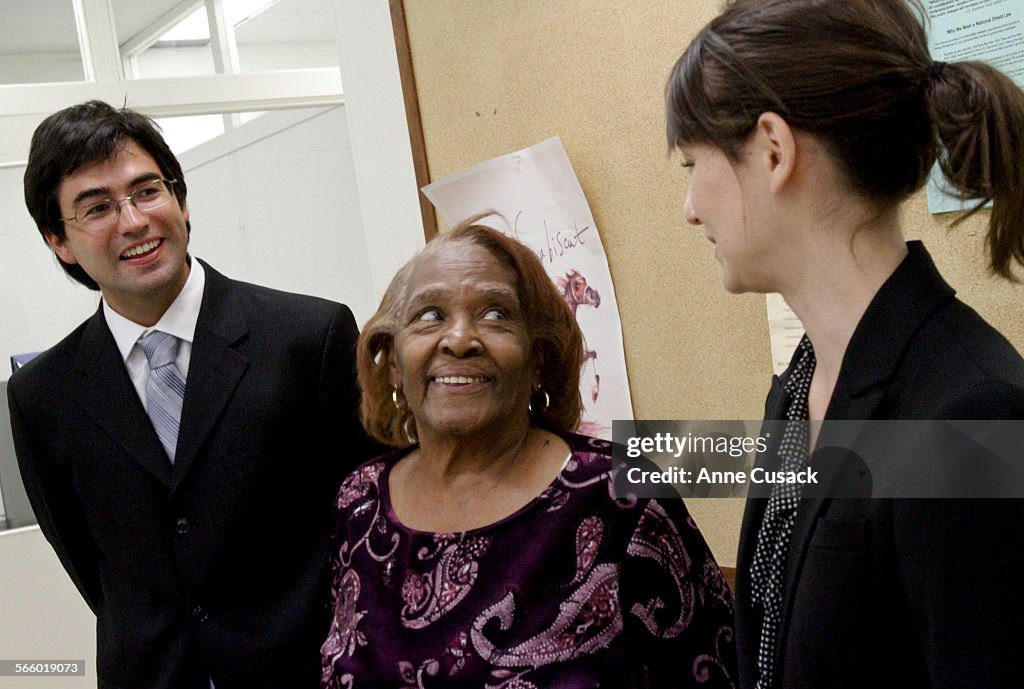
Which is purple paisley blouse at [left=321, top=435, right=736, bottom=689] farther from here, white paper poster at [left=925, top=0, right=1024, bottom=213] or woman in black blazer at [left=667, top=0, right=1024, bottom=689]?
white paper poster at [left=925, top=0, right=1024, bottom=213]

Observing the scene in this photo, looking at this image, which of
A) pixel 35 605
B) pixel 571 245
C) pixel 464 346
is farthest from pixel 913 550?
pixel 35 605

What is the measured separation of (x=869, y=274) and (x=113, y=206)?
1203 mm

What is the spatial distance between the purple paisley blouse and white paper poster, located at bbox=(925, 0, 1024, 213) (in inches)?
19.8

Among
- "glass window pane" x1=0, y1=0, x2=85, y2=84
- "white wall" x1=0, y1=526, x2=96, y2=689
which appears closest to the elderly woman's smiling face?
"white wall" x1=0, y1=526, x2=96, y2=689

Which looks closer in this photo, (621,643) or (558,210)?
(621,643)

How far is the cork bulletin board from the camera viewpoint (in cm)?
159

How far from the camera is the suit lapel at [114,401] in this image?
154cm

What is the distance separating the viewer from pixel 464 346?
4.20 feet

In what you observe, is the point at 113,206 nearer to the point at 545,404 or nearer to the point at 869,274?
the point at 545,404

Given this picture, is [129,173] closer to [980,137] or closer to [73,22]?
[980,137]

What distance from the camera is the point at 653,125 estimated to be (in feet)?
5.43

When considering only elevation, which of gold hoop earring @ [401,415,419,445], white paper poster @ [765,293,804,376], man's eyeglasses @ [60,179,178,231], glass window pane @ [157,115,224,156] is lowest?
gold hoop earring @ [401,415,419,445]

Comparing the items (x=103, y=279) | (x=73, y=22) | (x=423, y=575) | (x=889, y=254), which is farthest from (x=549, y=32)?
(x=73, y=22)

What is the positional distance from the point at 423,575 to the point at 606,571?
0.23m
